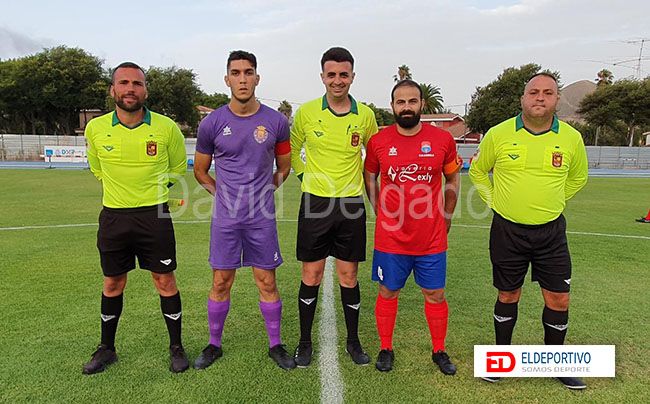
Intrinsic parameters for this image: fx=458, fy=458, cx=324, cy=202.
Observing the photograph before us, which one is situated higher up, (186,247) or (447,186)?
(447,186)

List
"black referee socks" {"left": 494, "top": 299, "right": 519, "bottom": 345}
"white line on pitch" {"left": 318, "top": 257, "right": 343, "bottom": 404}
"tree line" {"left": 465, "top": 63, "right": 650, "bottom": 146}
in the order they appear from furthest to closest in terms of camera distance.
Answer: "tree line" {"left": 465, "top": 63, "right": 650, "bottom": 146} → "black referee socks" {"left": 494, "top": 299, "right": 519, "bottom": 345} → "white line on pitch" {"left": 318, "top": 257, "right": 343, "bottom": 404}

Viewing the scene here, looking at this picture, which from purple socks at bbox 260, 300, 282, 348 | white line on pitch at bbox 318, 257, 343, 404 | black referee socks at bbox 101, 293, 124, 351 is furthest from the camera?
purple socks at bbox 260, 300, 282, 348

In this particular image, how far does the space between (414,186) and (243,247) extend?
1.38 meters

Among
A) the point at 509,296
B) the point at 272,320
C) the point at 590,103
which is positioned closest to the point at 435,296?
the point at 509,296

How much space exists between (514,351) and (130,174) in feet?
9.91

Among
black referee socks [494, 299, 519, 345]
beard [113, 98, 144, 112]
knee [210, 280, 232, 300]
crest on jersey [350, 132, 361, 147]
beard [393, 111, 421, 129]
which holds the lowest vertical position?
black referee socks [494, 299, 519, 345]

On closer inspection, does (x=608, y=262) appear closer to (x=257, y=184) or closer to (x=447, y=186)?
(x=447, y=186)

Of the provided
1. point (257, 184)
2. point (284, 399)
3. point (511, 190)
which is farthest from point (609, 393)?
point (257, 184)

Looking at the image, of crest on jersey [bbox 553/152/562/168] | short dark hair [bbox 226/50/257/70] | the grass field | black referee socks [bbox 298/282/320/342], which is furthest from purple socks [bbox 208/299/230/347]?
crest on jersey [bbox 553/152/562/168]

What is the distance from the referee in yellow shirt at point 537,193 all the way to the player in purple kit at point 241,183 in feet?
5.40

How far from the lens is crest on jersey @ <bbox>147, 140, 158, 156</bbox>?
3.36m

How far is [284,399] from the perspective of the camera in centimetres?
299

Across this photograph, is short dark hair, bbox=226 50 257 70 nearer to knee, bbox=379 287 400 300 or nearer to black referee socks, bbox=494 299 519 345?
knee, bbox=379 287 400 300

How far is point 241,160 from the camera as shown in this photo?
11.1 feet
